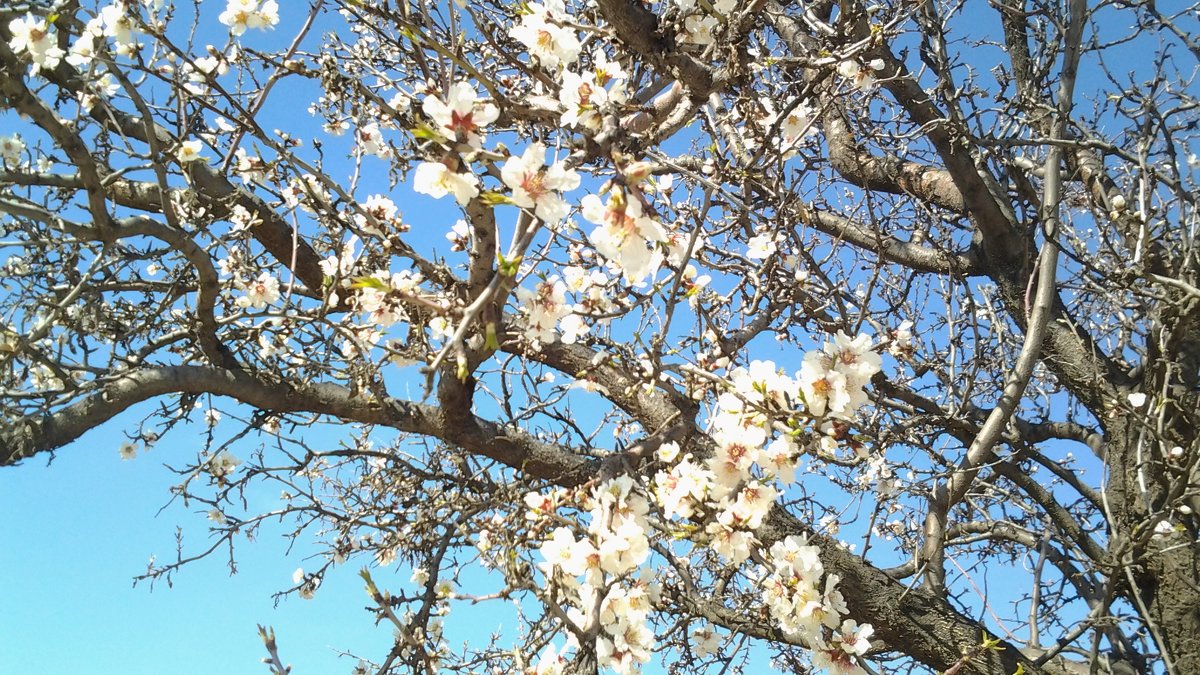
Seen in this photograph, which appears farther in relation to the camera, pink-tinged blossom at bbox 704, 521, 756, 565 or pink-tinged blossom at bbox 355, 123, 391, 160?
pink-tinged blossom at bbox 355, 123, 391, 160

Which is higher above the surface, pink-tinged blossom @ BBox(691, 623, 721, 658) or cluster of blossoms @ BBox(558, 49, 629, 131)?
cluster of blossoms @ BBox(558, 49, 629, 131)

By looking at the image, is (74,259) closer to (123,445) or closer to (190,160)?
(190,160)

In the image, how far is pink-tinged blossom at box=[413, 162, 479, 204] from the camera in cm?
136

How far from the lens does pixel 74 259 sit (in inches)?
115

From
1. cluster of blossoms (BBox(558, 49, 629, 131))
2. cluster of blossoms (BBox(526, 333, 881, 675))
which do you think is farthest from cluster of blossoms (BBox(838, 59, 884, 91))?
cluster of blossoms (BBox(558, 49, 629, 131))

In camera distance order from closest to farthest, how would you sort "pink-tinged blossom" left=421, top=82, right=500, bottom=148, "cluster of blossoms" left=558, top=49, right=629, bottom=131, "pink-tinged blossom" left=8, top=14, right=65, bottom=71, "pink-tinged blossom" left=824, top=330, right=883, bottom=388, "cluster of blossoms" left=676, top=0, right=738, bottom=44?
"pink-tinged blossom" left=421, top=82, right=500, bottom=148, "cluster of blossoms" left=558, top=49, right=629, bottom=131, "pink-tinged blossom" left=824, top=330, right=883, bottom=388, "cluster of blossoms" left=676, top=0, right=738, bottom=44, "pink-tinged blossom" left=8, top=14, right=65, bottom=71

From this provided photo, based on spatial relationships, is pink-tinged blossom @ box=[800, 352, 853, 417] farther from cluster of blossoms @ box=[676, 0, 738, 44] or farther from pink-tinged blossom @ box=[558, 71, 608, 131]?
cluster of blossoms @ box=[676, 0, 738, 44]

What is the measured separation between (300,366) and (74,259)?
93cm

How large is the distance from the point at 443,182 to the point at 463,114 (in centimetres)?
13

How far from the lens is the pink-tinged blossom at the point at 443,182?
136 centimetres

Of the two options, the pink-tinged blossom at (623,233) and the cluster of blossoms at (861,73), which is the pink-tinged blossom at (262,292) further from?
the cluster of blossoms at (861,73)

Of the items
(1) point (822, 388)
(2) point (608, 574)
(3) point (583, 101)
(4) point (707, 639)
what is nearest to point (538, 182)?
(3) point (583, 101)

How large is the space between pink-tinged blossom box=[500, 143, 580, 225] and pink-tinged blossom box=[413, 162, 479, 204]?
65 mm

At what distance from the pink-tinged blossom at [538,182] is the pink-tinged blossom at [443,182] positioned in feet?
0.21
